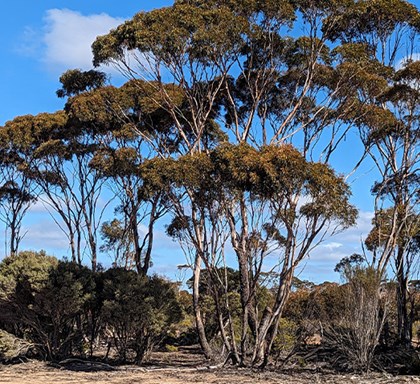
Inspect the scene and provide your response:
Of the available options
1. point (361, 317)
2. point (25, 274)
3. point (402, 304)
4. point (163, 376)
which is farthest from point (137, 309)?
point (402, 304)

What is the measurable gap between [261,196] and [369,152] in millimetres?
6610

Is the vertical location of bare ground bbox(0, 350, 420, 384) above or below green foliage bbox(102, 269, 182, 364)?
below

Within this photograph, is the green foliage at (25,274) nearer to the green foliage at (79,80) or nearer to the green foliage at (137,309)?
the green foliage at (137,309)

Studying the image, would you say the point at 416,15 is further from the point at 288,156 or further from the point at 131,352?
the point at 131,352

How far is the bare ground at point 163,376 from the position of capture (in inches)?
531

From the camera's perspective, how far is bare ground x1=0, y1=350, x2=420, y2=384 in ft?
44.2

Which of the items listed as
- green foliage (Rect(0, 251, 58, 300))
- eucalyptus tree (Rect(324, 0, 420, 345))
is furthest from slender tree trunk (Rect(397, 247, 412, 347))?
green foliage (Rect(0, 251, 58, 300))

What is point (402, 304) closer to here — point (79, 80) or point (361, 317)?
point (361, 317)

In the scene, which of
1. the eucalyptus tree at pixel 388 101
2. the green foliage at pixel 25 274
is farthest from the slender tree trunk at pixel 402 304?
the green foliage at pixel 25 274

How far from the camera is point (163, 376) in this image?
1454 cm

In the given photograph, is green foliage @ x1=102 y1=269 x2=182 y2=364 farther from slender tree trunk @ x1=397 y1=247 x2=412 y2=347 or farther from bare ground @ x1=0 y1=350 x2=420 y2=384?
slender tree trunk @ x1=397 y1=247 x2=412 y2=347

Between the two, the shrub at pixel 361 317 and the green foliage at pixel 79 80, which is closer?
the shrub at pixel 361 317

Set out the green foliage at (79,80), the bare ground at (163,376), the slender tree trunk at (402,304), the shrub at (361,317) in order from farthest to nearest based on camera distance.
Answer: the green foliage at (79,80)
the slender tree trunk at (402,304)
the shrub at (361,317)
the bare ground at (163,376)

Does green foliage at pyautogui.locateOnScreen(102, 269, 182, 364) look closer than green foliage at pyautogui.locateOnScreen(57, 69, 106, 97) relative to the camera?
Yes
